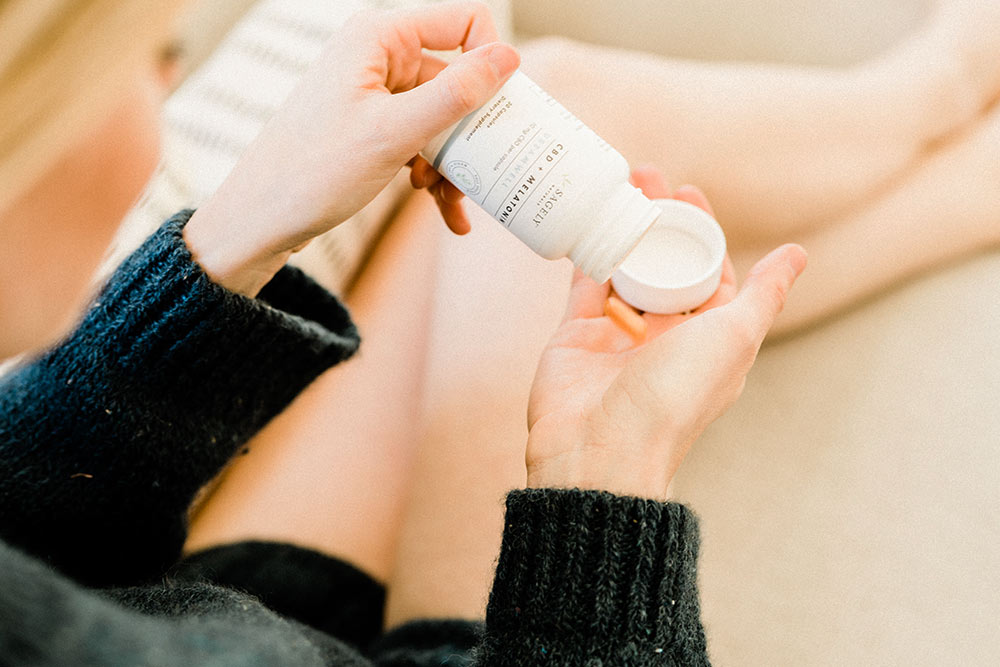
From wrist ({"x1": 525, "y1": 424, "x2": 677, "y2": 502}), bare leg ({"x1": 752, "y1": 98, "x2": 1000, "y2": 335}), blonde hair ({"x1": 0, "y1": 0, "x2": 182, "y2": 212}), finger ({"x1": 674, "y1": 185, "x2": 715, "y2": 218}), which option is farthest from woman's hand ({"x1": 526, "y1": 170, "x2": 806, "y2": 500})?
blonde hair ({"x1": 0, "y1": 0, "x2": 182, "y2": 212})

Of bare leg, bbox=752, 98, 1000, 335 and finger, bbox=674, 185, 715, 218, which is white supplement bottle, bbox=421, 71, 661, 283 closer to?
finger, bbox=674, 185, 715, 218

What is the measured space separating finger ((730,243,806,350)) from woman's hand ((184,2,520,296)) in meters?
0.20

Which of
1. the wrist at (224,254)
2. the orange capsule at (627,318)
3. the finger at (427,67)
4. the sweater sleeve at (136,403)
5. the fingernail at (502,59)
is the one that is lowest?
the sweater sleeve at (136,403)

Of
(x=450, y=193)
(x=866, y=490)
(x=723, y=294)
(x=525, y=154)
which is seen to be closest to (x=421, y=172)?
(x=450, y=193)

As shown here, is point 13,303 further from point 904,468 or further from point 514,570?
point 904,468

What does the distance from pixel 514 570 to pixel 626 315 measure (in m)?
0.21

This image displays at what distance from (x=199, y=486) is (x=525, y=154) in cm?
34

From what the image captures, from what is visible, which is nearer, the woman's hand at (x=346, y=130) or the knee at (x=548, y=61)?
the woman's hand at (x=346, y=130)

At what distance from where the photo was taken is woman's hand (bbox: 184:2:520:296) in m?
0.40

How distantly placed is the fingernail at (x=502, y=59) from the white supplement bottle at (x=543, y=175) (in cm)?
2

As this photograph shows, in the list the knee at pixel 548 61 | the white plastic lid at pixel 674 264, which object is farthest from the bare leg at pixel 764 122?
the white plastic lid at pixel 674 264

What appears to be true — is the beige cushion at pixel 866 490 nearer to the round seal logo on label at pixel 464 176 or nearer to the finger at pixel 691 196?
the finger at pixel 691 196

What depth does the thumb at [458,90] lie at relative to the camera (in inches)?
15.4

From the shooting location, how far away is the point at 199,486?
1.77ft
